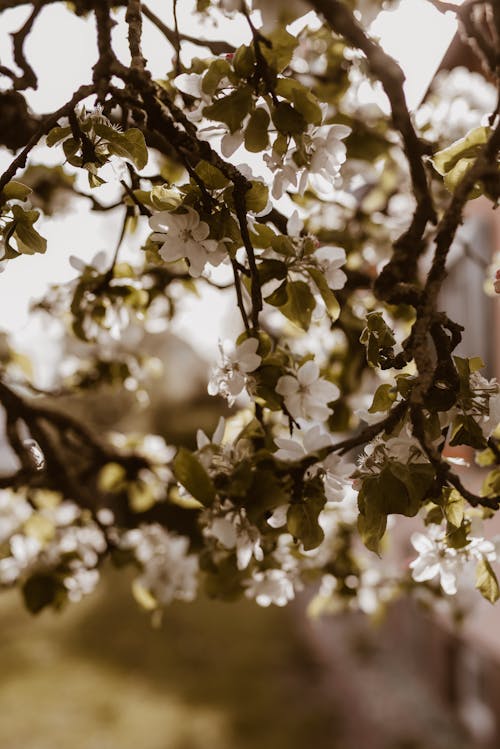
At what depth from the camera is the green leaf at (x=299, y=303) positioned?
97 centimetres

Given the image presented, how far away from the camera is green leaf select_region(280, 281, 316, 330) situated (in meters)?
0.97

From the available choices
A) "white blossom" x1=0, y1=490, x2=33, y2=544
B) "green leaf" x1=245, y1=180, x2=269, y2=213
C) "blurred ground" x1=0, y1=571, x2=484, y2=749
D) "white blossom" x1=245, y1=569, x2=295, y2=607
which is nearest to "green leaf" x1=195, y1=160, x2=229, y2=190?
"green leaf" x1=245, y1=180, x2=269, y2=213

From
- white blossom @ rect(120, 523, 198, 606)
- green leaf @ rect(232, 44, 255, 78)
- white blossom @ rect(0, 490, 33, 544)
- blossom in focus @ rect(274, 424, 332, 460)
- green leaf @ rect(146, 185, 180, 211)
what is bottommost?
white blossom @ rect(0, 490, 33, 544)

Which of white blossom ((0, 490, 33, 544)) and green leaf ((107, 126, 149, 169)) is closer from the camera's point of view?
green leaf ((107, 126, 149, 169))

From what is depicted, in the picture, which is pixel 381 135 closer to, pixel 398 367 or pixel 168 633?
pixel 398 367

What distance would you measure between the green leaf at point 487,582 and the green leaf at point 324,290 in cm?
36

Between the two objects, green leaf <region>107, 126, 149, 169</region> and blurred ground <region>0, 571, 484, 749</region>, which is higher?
green leaf <region>107, 126, 149, 169</region>

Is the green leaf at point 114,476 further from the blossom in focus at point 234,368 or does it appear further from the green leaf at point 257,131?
the green leaf at point 257,131

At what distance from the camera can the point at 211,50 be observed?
1279mm

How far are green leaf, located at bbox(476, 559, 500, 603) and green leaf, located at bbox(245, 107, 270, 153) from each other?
1.84 feet

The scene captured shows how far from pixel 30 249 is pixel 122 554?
38.9 inches

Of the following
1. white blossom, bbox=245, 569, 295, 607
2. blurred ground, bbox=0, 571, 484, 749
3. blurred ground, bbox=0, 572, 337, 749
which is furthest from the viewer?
blurred ground, bbox=0, 572, 337, 749

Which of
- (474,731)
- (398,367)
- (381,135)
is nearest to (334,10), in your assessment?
(398,367)

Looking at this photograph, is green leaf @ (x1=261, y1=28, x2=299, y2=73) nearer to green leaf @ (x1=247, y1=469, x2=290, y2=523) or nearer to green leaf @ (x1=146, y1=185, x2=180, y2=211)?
green leaf @ (x1=146, y1=185, x2=180, y2=211)
